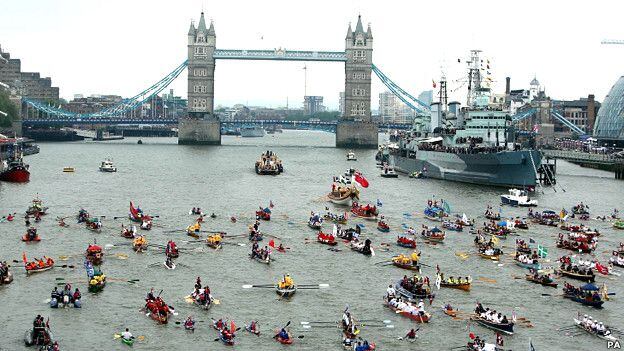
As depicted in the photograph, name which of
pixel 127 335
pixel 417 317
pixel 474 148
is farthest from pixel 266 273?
pixel 474 148

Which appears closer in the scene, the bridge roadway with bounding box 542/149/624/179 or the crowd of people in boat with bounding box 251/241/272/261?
the crowd of people in boat with bounding box 251/241/272/261

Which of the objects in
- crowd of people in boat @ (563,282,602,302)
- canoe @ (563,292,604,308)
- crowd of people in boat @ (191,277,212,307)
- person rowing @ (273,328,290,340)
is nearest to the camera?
person rowing @ (273,328,290,340)

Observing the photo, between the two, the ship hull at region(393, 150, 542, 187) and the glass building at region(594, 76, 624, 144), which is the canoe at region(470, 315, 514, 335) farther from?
the glass building at region(594, 76, 624, 144)

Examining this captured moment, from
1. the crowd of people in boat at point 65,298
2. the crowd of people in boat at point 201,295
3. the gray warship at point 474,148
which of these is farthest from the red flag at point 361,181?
the crowd of people in boat at point 65,298

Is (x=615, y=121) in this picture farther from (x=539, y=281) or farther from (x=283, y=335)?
(x=283, y=335)

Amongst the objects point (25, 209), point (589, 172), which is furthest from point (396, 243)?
point (589, 172)

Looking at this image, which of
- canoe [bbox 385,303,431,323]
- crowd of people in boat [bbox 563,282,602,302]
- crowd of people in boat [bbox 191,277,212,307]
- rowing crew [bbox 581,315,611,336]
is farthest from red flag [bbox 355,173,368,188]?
rowing crew [bbox 581,315,611,336]

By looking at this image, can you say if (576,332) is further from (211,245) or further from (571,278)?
(211,245)

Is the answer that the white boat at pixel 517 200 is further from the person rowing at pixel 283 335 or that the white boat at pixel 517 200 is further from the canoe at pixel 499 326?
the person rowing at pixel 283 335
